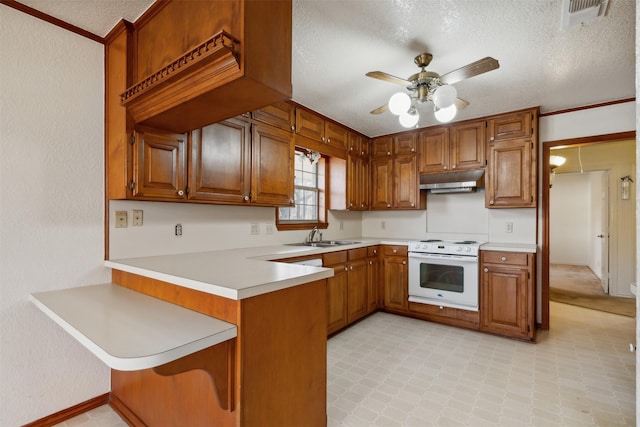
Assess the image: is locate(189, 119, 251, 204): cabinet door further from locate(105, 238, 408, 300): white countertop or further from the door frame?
the door frame

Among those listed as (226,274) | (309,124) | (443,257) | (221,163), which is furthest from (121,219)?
(443,257)

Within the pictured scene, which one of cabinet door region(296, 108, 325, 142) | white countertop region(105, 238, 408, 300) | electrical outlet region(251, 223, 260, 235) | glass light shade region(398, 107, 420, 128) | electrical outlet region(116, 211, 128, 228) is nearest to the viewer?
white countertop region(105, 238, 408, 300)

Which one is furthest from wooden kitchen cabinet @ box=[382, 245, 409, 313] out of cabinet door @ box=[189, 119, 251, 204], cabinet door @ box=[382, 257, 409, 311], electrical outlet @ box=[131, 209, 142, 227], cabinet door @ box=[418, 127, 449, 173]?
electrical outlet @ box=[131, 209, 142, 227]

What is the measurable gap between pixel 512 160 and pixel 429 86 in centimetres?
163

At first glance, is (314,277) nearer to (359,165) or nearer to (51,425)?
(51,425)

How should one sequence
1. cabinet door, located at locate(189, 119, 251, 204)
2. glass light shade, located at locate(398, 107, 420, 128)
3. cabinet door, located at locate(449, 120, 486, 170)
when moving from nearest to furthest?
cabinet door, located at locate(189, 119, 251, 204)
glass light shade, located at locate(398, 107, 420, 128)
cabinet door, located at locate(449, 120, 486, 170)

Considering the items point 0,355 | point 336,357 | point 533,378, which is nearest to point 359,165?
point 336,357

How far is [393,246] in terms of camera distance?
3689mm

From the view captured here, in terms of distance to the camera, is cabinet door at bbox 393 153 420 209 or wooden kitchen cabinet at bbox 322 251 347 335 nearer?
wooden kitchen cabinet at bbox 322 251 347 335

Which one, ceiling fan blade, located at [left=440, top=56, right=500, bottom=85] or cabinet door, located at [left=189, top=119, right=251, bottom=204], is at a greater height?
ceiling fan blade, located at [left=440, top=56, right=500, bottom=85]

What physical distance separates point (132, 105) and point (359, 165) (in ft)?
9.19

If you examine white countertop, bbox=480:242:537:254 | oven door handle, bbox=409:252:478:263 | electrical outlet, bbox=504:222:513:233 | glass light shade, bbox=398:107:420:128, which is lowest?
oven door handle, bbox=409:252:478:263

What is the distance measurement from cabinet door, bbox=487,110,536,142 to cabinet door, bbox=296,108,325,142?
1.86 meters

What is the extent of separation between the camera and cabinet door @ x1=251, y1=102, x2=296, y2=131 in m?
2.65
